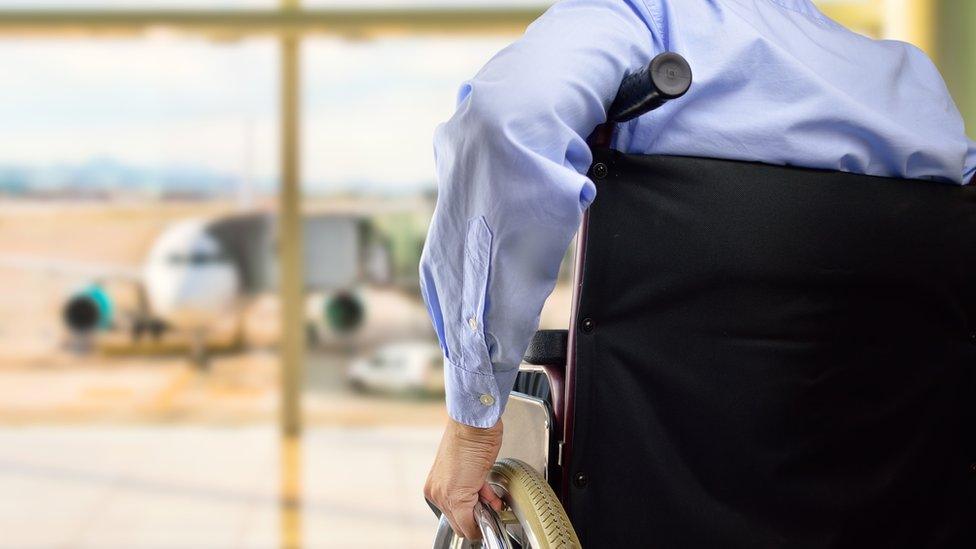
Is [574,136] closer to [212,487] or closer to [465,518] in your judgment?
[465,518]

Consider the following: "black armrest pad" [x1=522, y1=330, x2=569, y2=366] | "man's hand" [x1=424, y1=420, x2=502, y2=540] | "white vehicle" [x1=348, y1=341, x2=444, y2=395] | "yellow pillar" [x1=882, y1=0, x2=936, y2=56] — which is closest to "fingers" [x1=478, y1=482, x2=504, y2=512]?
"man's hand" [x1=424, y1=420, x2=502, y2=540]

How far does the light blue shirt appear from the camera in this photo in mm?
830

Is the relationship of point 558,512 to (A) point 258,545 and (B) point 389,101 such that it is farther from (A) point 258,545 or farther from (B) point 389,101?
(B) point 389,101

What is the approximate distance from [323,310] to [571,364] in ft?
11.6

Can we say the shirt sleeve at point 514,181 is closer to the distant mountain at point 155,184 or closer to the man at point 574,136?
the man at point 574,136

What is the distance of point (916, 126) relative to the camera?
3.25ft

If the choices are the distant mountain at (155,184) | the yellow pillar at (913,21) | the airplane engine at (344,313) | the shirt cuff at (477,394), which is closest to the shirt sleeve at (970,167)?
the shirt cuff at (477,394)

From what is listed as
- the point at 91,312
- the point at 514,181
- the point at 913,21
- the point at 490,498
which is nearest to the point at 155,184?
the point at 91,312

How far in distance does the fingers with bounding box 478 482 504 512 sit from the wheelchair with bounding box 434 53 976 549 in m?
0.01

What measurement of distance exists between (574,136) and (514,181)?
0.06 m

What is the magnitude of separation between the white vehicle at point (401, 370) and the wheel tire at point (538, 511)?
11.3 ft

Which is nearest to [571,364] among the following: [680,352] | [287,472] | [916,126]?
[680,352]

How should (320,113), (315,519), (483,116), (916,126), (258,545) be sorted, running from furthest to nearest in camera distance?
(320,113) → (315,519) → (258,545) → (916,126) → (483,116)

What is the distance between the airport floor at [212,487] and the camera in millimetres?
2949
